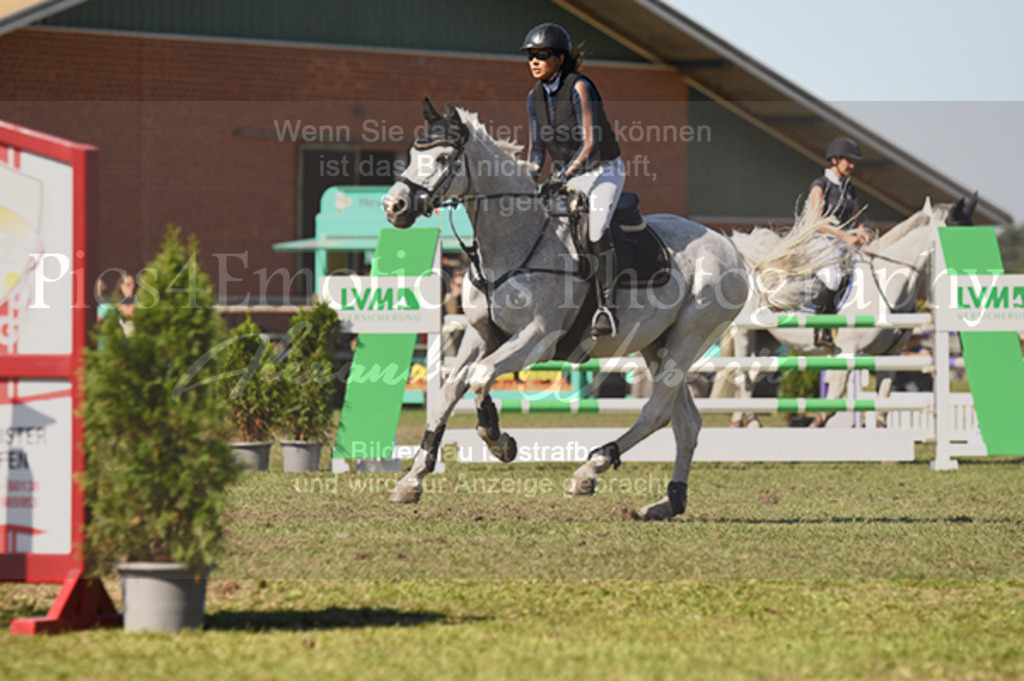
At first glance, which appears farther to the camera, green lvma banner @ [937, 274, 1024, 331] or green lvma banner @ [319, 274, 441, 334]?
green lvma banner @ [937, 274, 1024, 331]

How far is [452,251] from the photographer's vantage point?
63.2 feet

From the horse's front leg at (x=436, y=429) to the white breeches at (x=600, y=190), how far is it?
38.7 inches

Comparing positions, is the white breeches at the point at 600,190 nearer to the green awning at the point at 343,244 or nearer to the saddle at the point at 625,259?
the saddle at the point at 625,259

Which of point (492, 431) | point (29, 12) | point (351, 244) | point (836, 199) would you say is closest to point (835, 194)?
point (836, 199)

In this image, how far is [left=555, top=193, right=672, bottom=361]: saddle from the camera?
7.25 meters

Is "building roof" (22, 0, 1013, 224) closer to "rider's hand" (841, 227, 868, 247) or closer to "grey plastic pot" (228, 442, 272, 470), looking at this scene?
"rider's hand" (841, 227, 868, 247)

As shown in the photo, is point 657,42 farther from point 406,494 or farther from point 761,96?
point 406,494

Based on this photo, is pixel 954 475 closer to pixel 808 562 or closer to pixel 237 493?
pixel 808 562

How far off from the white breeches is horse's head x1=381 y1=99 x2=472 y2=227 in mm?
724

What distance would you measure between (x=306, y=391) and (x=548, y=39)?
428 cm

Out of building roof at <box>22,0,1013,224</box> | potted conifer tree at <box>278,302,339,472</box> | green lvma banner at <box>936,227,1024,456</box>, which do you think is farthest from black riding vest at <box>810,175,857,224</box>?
building roof at <box>22,0,1013,224</box>

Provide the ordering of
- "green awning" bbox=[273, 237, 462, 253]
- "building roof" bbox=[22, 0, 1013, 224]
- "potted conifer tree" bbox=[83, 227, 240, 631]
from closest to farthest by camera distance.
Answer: "potted conifer tree" bbox=[83, 227, 240, 631] → "green awning" bbox=[273, 237, 462, 253] → "building roof" bbox=[22, 0, 1013, 224]

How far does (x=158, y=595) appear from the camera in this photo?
4.20 meters

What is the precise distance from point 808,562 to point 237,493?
4.15 m
